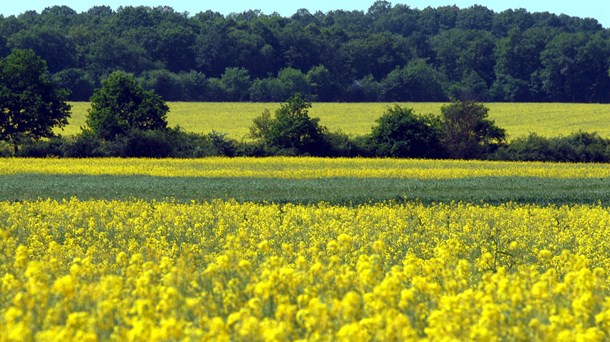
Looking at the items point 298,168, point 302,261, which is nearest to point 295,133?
point 298,168

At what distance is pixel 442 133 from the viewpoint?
65.2 metres

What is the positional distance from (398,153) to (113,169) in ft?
65.1

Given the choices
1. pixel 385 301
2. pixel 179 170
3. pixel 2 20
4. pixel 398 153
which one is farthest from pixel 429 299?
pixel 2 20

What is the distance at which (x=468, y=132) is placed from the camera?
65.2 m

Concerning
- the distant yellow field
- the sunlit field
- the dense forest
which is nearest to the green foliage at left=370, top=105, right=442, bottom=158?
the distant yellow field

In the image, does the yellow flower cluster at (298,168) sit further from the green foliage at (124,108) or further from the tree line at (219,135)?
the green foliage at (124,108)

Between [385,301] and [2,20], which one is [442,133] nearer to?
[385,301]

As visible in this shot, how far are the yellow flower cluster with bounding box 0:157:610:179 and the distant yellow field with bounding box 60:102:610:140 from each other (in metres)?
17.6

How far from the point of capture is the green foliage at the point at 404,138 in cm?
6303

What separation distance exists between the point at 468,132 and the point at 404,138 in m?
A: 4.03

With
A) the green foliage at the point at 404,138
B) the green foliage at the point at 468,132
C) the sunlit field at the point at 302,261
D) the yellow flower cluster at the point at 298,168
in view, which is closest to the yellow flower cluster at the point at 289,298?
the sunlit field at the point at 302,261

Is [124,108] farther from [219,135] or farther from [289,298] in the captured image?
[289,298]

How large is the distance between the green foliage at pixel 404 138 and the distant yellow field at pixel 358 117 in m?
11.3

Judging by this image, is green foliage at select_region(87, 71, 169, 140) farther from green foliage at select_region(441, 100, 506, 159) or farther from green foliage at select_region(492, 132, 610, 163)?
green foliage at select_region(492, 132, 610, 163)
